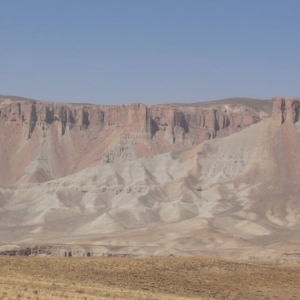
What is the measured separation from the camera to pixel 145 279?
4316 cm

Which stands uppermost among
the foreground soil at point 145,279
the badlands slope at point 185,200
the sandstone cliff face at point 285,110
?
the sandstone cliff face at point 285,110

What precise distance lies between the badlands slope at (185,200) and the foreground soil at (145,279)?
72.3 m

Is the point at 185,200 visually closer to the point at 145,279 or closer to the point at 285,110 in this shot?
the point at 285,110

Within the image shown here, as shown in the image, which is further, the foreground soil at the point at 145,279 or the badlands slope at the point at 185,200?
the badlands slope at the point at 185,200

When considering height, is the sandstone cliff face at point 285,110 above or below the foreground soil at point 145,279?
above

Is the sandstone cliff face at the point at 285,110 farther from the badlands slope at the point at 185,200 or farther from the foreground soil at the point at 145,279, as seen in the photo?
the foreground soil at the point at 145,279

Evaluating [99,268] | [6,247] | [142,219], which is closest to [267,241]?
[142,219]

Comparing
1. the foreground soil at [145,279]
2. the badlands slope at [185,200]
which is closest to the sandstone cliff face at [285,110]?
the badlands slope at [185,200]

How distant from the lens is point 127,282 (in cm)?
4181

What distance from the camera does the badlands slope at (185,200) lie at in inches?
5364

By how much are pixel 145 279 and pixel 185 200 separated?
124m

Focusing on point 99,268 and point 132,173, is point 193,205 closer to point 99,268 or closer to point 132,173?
point 132,173

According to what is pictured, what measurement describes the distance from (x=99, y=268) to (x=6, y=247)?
5997 cm

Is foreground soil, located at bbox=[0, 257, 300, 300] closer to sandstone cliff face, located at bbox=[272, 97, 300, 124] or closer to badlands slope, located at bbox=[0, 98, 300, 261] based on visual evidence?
badlands slope, located at bbox=[0, 98, 300, 261]
